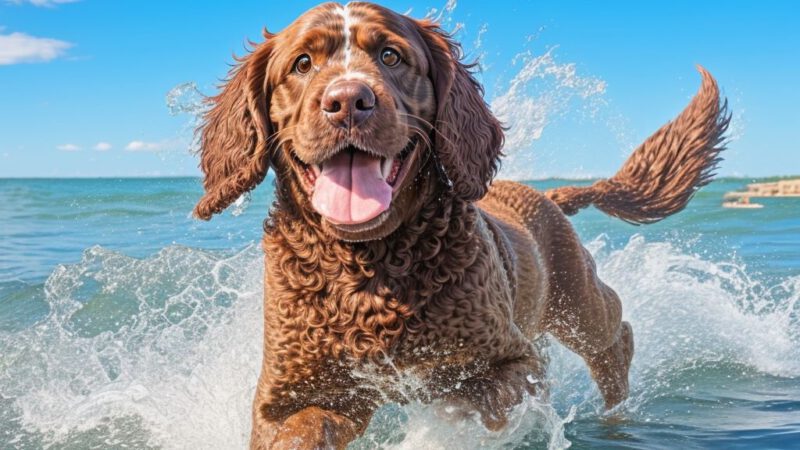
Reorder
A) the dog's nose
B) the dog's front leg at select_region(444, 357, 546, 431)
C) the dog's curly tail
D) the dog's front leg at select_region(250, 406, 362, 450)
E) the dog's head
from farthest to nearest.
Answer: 1. the dog's curly tail
2. the dog's front leg at select_region(444, 357, 546, 431)
3. the dog's front leg at select_region(250, 406, 362, 450)
4. the dog's head
5. the dog's nose

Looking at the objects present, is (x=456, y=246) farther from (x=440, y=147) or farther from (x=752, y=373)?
(x=752, y=373)

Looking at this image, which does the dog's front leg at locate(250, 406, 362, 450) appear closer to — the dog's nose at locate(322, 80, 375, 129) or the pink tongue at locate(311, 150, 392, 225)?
the pink tongue at locate(311, 150, 392, 225)

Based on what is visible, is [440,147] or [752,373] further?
[752,373]

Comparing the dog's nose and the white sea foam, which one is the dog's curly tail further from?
the dog's nose

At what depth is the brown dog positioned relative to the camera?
3.41 metres

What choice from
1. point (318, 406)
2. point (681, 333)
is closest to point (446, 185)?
point (318, 406)

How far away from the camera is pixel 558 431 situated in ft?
14.8

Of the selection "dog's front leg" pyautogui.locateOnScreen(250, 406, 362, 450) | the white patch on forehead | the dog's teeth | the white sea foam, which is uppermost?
the white patch on forehead

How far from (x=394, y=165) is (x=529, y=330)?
168 centimetres

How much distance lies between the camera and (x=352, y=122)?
323 centimetres

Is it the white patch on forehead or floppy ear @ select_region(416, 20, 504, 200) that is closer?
the white patch on forehead

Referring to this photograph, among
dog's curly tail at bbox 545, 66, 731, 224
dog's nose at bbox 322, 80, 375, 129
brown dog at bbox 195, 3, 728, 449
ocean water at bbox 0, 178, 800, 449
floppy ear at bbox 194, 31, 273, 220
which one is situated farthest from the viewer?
dog's curly tail at bbox 545, 66, 731, 224

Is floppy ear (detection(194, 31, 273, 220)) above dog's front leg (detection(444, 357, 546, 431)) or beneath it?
above

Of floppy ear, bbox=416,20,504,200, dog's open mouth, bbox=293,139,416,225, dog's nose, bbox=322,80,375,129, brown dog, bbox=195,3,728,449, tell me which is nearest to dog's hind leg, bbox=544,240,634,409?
brown dog, bbox=195,3,728,449
